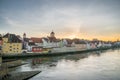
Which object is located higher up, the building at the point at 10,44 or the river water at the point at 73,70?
the building at the point at 10,44

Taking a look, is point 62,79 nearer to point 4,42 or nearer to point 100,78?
point 100,78

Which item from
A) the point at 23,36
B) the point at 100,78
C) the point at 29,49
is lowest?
the point at 100,78

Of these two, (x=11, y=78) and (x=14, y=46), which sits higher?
(x=14, y=46)

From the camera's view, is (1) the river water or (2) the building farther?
(2) the building

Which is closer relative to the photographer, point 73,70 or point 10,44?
point 73,70

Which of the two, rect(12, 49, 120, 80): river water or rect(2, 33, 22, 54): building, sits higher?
rect(2, 33, 22, 54): building

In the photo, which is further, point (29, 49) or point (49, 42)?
point (49, 42)

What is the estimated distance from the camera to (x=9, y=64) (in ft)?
150

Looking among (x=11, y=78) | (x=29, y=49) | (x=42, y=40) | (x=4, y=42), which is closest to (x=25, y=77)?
(x=11, y=78)

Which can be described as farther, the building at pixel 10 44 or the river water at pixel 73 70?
the building at pixel 10 44

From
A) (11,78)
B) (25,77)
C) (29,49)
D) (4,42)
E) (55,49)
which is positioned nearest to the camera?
(11,78)

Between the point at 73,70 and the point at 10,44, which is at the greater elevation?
the point at 10,44

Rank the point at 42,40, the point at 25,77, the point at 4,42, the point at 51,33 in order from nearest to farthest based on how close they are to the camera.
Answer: the point at 25,77
the point at 4,42
the point at 42,40
the point at 51,33

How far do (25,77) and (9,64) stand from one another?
1485 cm
